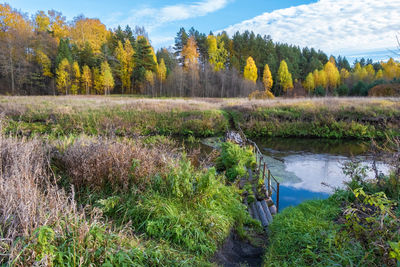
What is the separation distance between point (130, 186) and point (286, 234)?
3206 millimetres

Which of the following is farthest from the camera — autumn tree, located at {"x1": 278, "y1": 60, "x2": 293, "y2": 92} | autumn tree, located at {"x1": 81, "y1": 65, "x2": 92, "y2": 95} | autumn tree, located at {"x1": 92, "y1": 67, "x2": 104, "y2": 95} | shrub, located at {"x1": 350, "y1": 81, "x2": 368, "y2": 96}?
autumn tree, located at {"x1": 278, "y1": 60, "x2": 293, "y2": 92}

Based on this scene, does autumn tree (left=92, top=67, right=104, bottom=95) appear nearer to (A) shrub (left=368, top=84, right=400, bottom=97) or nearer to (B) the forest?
(B) the forest

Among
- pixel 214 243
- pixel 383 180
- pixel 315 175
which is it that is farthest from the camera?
pixel 315 175

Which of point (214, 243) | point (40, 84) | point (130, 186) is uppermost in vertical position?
point (40, 84)

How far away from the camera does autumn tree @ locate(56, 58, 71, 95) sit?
44.5 metres

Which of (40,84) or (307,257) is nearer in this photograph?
(307,257)

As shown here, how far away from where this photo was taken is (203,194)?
16.3 ft

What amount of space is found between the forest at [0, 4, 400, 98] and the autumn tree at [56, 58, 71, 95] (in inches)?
6.8

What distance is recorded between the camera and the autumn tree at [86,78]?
45.7m

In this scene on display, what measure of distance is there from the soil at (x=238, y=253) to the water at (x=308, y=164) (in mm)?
2001

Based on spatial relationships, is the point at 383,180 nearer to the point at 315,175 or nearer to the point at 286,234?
the point at 286,234

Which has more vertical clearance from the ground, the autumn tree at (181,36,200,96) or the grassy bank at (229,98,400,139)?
the autumn tree at (181,36,200,96)

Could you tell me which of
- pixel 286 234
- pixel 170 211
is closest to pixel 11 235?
pixel 170 211

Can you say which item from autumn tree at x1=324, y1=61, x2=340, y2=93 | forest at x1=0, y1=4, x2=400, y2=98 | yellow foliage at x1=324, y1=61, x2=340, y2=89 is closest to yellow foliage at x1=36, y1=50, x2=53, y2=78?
forest at x1=0, y1=4, x2=400, y2=98
